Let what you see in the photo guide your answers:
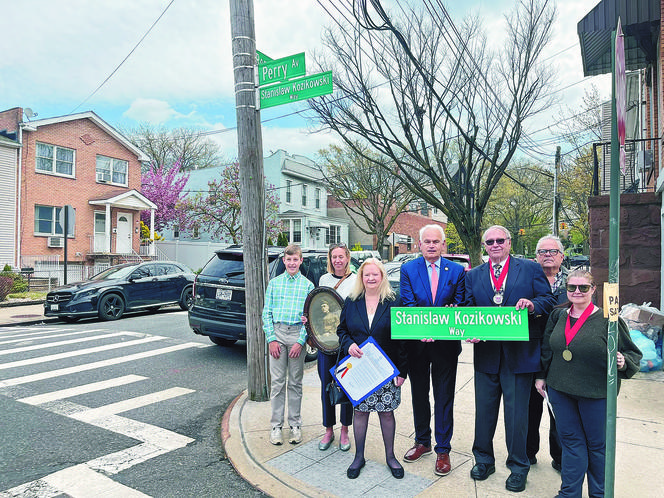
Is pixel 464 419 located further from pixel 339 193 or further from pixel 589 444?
pixel 339 193

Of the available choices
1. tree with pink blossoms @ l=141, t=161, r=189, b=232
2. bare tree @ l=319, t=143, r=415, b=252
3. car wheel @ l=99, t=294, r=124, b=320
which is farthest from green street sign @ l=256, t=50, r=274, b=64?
tree with pink blossoms @ l=141, t=161, r=189, b=232

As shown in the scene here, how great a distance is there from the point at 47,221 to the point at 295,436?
23090mm

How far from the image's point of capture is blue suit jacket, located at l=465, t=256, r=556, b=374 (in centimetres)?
357

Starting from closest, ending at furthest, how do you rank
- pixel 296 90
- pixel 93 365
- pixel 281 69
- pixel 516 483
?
pixel 516 483, pixel 296 90, pixel 281 69, pixel 93 365

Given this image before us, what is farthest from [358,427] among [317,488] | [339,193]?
[339,193]

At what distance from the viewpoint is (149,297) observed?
45.0 feet

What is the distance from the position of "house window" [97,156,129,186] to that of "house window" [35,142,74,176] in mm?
1719

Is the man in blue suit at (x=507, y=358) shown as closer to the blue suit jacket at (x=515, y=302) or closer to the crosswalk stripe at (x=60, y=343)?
the blue suit jacket at (x=515, y=302)

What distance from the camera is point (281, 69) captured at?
5.68m

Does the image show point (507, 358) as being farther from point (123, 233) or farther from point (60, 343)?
point (123, 233)

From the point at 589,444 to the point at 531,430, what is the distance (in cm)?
76

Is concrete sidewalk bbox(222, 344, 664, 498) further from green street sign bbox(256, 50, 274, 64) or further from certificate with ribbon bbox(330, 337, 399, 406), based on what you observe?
green street sign bbox(256, 50, 274, 64)

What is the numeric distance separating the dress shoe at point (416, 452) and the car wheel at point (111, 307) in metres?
10.7

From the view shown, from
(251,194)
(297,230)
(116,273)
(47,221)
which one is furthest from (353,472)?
(297,230)
